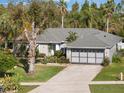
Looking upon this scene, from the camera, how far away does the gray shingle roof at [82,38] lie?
51.4m

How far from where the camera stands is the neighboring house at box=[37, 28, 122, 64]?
167ft

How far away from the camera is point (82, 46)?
5116 centimetres

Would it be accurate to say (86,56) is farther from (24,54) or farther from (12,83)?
(12,83)

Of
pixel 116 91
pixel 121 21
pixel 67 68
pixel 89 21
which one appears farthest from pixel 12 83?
pixel 121 21

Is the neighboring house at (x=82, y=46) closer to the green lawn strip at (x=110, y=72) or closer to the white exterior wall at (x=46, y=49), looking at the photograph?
the white exterior wall at (x=46, y=49)

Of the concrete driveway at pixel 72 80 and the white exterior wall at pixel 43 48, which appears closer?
the concrete driveway at pixel 72 80

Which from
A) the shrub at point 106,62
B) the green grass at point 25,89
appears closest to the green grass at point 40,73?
the green grass at point 25,89

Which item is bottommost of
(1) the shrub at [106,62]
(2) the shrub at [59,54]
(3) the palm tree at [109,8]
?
(1) the shrub at [106,62]

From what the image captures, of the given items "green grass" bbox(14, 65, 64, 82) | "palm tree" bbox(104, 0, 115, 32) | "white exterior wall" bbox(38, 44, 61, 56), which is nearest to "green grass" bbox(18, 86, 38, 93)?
"green grass" bbox(14, 65, 64, 82)

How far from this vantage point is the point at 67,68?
47406mm

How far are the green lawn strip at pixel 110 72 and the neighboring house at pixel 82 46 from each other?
2096mm

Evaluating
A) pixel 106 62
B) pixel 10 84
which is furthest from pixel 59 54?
pixel 10 84

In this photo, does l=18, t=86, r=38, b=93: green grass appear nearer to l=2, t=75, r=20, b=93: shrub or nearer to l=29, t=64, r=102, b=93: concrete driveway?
l=29, t=64, r=102, b=93: concrete driveway

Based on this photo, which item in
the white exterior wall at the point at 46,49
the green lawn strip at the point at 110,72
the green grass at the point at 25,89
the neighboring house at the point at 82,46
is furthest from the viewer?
the white exterior wall at the point at 46,49
